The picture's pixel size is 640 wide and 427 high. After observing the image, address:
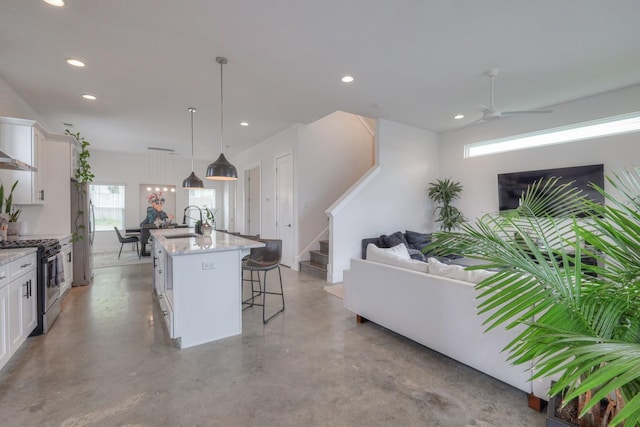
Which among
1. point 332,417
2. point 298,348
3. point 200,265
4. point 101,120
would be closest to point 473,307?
point 332,417

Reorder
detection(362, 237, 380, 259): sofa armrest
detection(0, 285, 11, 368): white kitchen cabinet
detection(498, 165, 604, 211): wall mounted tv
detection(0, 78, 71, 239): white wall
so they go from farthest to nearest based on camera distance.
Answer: detection(362, 237, 380, 259): sofa armrest < detection(498, 165, 604, 211): wall mounted tv < detection(0, 78, 71, 239): white wall < detection(0, 285, 11, 368): white kitchen cabinet

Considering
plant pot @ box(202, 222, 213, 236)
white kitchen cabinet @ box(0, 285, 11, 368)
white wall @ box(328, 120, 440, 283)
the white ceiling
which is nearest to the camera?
white kitchen cabinet @ box(0, 285, 11, 368)

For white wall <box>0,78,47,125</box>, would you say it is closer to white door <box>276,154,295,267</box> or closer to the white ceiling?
the white ceiling

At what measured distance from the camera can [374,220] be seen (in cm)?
557

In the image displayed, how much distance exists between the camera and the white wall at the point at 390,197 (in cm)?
509

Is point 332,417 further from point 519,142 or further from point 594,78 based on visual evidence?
point 519,142

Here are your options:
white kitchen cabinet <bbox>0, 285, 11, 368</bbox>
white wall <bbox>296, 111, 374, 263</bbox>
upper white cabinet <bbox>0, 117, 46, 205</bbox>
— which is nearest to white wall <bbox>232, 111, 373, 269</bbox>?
white wall <bbox>296, 111, 374, 263</bbox>

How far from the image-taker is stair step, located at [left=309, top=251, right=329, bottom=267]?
543 centimetres

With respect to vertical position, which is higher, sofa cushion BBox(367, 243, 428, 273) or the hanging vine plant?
the hanging vine plant

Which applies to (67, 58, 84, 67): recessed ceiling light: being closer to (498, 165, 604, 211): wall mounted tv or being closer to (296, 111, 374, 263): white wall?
(296, 111, 374, 263): white wall

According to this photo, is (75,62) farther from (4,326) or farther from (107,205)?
(107,205)

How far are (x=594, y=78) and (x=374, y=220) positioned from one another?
368 cm

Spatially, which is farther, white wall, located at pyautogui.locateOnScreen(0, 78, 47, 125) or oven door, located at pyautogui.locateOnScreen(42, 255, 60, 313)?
white wall, located at pyautogui.locateOnScreen(0, 78, 47, 125)

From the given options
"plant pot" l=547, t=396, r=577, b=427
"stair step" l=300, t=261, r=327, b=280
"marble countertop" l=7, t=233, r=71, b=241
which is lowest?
"stair step" l=300, t=261, r=327, b=280
